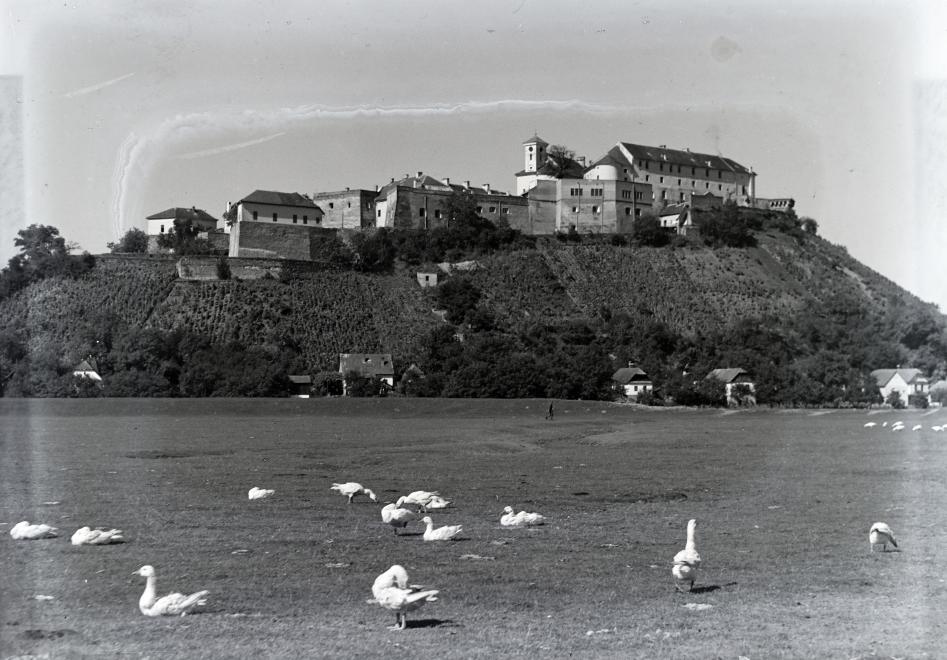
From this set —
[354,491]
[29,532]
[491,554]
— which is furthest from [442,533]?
[29,532]

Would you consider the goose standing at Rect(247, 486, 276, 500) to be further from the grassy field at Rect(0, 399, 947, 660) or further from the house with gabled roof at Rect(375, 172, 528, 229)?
the house with gabled roof at Rect(375, 172, 528, 229)

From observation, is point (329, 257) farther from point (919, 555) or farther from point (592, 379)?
point (919, 555)

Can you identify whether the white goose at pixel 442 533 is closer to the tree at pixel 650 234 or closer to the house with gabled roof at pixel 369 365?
the house with gabled roof at pixel 369 365

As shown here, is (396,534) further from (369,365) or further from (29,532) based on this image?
(369,365)

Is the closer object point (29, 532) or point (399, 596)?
point (399, 596)

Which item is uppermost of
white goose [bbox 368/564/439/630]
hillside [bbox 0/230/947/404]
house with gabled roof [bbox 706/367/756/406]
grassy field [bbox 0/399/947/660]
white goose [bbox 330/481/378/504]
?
hillside [bbox 0/230/947/404]

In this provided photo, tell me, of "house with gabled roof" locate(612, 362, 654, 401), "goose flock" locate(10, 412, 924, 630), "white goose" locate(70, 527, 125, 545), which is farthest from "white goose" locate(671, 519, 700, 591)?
"house with gabled roof" locate(612, 362, 654, 401)

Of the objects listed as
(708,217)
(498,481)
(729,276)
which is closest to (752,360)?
(729,276)
